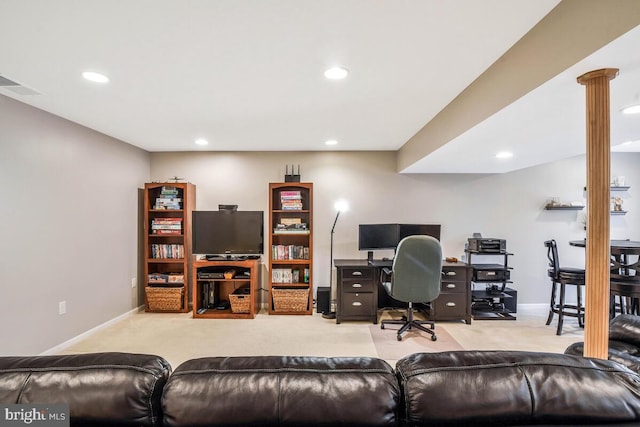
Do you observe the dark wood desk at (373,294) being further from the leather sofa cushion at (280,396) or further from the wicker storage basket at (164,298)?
the leather sofa cushion at (280,396)

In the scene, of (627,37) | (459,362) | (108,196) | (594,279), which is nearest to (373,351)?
(594,279)

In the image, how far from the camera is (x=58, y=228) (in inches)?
122

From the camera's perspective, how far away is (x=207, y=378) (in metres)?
0.83

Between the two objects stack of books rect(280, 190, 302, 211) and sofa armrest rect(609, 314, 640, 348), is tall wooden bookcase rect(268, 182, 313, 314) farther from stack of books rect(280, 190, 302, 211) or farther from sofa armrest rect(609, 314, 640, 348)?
sofa armrest rect(609, 314, 640, 348)

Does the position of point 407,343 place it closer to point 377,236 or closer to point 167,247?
point 377,236

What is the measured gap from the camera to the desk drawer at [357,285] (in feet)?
12.9

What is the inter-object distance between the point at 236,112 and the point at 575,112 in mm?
2565

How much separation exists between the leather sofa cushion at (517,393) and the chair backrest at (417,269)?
2.46 m

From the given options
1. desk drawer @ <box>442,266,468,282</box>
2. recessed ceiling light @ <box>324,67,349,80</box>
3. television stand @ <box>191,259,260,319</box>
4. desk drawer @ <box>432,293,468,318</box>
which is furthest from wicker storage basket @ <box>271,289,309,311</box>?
recessed ceiling light @ <box>324,67,349,80</box>

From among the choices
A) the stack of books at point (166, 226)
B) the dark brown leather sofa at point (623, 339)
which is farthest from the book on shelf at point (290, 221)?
the dark brown leather sofa at point (623, 339)

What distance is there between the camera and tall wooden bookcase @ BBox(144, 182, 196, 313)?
4.30m

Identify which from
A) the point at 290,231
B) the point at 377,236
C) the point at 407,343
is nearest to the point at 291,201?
the point at 290,231

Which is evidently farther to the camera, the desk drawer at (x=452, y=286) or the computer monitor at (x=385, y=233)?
the computer monitor at (x=385, y=233)

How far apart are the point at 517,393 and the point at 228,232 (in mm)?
3983
